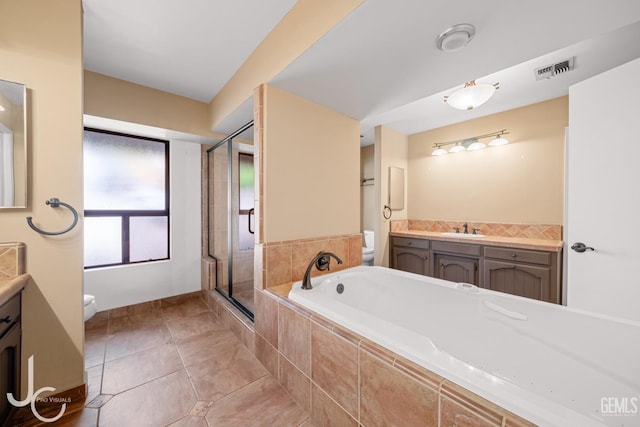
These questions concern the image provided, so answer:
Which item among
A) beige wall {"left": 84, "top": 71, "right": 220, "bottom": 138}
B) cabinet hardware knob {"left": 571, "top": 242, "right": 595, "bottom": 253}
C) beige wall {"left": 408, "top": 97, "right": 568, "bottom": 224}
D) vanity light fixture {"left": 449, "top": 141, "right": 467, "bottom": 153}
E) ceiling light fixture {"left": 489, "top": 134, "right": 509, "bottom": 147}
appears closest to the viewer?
cabinet hardware knob {"left": 571, "top": 242, "right": 595, "bottom": 253}

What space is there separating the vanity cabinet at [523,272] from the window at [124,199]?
3.76m

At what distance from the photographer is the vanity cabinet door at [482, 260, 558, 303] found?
7.57 feet

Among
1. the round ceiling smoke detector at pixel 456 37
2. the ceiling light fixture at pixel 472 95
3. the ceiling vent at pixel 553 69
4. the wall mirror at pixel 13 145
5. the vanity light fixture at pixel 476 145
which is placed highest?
the ceiling vent at pixel 553 69

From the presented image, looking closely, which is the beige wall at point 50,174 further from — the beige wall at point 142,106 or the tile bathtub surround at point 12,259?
the beige wall at point 142,106

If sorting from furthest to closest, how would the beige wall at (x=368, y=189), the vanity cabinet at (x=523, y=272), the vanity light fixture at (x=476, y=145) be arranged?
the beige wall at (x=368, y=189) → the vanity light fixture at (x=476, y=145) → the vanity cabinet at (x=523, y=272)

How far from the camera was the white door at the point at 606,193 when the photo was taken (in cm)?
145

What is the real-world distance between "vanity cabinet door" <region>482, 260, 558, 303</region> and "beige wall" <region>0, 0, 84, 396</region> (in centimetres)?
349

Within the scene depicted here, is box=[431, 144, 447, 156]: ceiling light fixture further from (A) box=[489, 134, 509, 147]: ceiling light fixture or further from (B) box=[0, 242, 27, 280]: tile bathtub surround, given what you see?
(B) box=[0, 242, 27, 280]: tile bathtub surround

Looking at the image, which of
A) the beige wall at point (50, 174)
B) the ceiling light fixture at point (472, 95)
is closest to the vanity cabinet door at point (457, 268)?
the ceiling light fixture at point (472, 95)

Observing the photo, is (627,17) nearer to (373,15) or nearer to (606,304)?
(373,15)

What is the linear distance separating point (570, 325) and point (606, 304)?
0.78m

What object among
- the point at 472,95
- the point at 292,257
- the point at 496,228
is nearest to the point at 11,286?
the point at 292,257

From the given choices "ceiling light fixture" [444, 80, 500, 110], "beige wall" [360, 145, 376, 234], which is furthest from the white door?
"beige wall" [360, 145, 376, 234]

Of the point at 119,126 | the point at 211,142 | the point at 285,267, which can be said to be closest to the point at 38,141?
the point at 119,126
